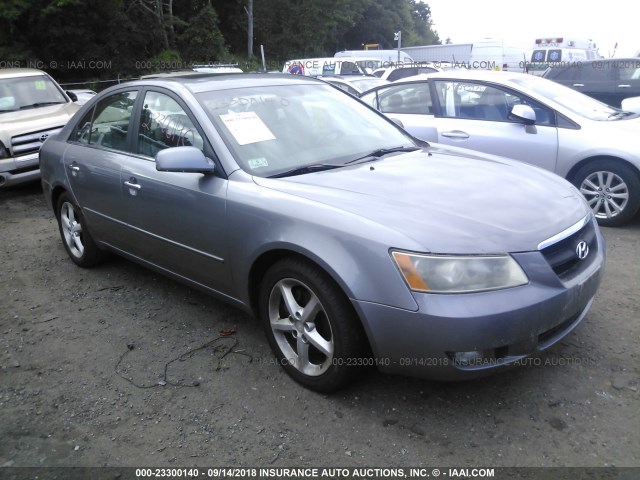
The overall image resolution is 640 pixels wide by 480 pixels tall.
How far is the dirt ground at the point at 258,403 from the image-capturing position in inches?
99.9

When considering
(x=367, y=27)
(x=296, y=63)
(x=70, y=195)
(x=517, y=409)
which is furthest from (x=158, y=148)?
(x=367, y=27)

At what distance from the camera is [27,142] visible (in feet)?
25.7

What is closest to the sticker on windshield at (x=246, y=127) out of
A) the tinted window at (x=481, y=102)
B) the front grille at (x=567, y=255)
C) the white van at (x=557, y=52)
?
the front grille at (x=567, y=255)

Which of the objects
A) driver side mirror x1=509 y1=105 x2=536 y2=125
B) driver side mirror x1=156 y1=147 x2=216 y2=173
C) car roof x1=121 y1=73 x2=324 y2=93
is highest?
car roof x1=121 y1=73 x2=324 y2=93

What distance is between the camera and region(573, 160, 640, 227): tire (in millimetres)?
5395

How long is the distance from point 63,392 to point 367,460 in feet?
5.79

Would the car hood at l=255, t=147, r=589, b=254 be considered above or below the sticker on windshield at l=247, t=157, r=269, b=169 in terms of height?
below

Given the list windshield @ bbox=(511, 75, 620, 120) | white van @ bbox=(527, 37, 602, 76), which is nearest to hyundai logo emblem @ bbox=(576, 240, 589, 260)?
windshield @ bbox=(511, 75, 620, 120)

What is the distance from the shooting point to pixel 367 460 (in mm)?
2475

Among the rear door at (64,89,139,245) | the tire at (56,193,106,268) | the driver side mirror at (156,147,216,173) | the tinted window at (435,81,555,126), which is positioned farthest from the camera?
the tinted window at (435,81,555,126)

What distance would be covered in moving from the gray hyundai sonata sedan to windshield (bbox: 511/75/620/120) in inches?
110

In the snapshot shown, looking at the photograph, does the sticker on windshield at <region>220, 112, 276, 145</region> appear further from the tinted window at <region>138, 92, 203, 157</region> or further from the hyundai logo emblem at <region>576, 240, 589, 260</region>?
the hyundai logo emblem at <region>576, 240, 589, 260</region>

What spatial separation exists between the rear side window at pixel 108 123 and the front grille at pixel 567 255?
116 inches

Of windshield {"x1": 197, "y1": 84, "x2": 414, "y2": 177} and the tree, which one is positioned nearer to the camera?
windshield {"x1": 197, "y1": 84, "x2": 414, "y2": 177}
